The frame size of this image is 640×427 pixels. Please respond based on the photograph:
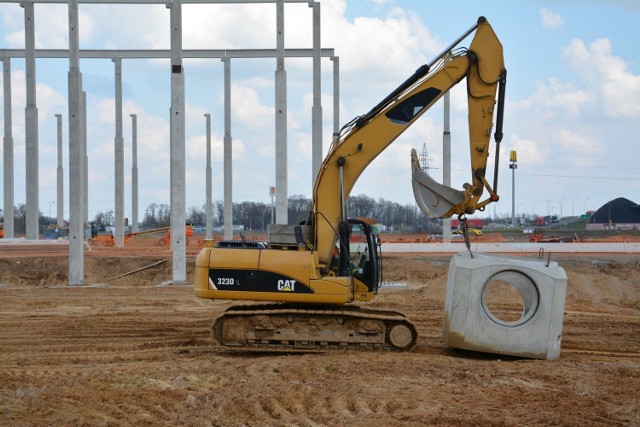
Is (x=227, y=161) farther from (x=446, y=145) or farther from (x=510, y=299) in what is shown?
(x=510, y=299)

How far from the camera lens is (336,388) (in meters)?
10.8

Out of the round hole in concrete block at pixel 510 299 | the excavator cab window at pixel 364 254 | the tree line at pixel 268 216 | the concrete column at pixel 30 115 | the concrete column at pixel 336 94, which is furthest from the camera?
Answer: the tree line at pixel 268 216

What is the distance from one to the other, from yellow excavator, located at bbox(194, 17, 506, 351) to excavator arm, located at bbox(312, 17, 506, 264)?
0.7 inches

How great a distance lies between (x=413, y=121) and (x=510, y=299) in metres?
11.6

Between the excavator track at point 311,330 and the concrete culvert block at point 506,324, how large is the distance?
907mm

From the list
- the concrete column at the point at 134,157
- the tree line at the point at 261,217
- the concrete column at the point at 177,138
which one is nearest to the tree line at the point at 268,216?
the tree line at the point at 261,217

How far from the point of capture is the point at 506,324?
1332 cm

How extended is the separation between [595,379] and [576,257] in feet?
90.3

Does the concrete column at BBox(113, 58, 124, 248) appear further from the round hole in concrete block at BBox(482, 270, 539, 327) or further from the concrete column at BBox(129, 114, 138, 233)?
the round hole in concrete block at BBox(482, 270, 539, 327)

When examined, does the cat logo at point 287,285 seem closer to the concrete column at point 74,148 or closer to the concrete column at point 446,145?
the concrete column at point 74,148

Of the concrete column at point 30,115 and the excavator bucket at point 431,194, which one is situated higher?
the concrete column at point 30,115

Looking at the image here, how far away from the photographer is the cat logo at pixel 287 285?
13.4 meters

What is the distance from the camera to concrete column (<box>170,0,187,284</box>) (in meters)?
26.0

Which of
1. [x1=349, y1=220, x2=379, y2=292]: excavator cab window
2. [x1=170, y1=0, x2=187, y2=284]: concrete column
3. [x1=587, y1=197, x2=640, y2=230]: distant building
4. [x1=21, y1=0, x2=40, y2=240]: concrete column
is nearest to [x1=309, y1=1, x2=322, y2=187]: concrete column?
[x1=170, y1=0, x2=187, y2=284]: concrete column
